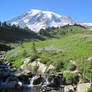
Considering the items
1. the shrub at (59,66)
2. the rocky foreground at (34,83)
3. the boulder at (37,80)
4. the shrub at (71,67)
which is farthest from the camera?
the shrub at (59,66)

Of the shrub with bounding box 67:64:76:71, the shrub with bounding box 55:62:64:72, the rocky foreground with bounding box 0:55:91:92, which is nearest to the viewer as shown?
the rocky foreground with bounding box 0:55:91:92

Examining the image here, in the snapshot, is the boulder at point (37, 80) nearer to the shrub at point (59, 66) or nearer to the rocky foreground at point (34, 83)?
the rocky foreground at point (34, 83)

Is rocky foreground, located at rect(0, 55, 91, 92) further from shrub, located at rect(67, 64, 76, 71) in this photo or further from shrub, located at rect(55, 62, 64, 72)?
shrub, located at rect(55, 62, 64, 72)

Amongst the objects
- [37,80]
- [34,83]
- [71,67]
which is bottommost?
[34,83]

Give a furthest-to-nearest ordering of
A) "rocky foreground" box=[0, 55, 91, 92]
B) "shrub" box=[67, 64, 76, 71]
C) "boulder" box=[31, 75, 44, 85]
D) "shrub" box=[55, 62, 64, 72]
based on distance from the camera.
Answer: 1. "shrub" box=[55, 62, 64, 72]
2. "shrub" box=[67, 64, 76, 71]
3. "boulder" box=[31, 75, 44, 85]
4. "rocky foreground" box=[0, 55, 91, 92]

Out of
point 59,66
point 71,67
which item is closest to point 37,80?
point 59,66

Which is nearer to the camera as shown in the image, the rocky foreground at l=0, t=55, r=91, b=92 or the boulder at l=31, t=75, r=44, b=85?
the rocky foreground at l=0, t=55, r=91, b=92

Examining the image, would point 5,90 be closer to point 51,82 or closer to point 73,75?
point 51,82

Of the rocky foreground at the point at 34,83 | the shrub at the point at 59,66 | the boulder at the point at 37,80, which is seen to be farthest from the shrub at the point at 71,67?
the boulder at the point at 37,80

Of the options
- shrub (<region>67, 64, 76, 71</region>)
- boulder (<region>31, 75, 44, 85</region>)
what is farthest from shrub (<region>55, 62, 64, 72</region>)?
boulder (<region>31, 75, 44, 85</region>)

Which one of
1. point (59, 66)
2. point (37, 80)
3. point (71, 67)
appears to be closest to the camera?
point (37, 80)

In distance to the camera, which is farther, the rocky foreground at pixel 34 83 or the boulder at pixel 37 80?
the boulder at pixel 37 80

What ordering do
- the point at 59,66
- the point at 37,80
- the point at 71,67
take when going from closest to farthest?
the point at 37,80 → the point at 71,67 → the point at 59,66

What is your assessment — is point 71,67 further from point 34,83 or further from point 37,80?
point 34,83
